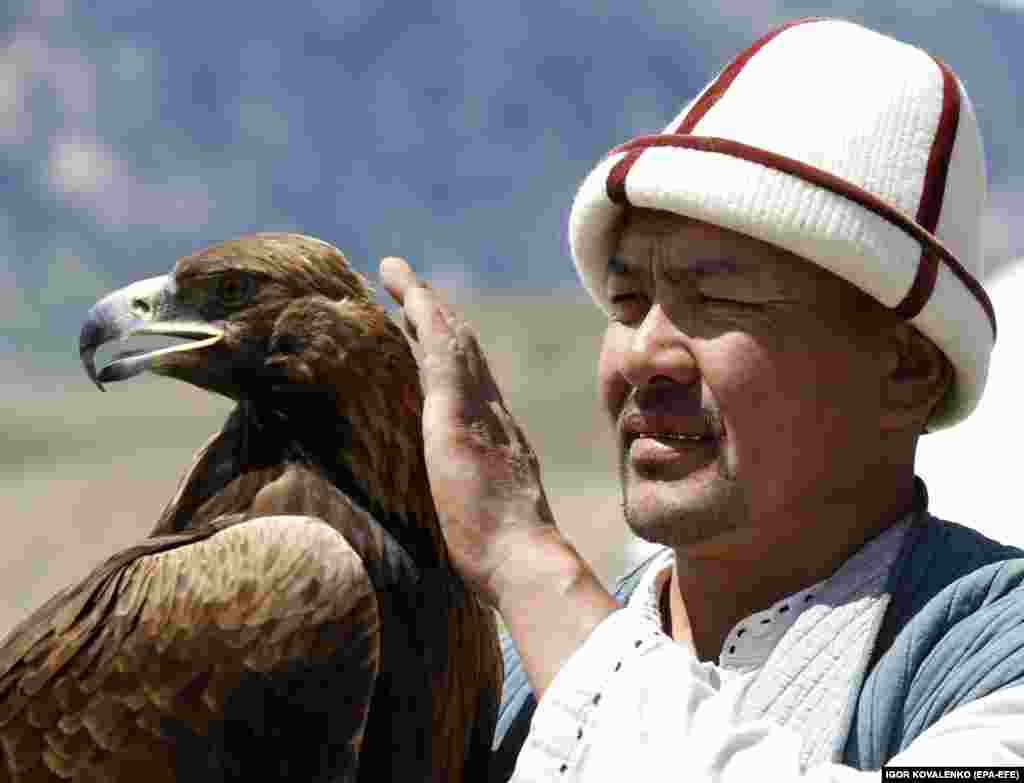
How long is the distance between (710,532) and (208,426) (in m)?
14.3

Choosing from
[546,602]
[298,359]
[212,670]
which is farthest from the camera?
[298,359]

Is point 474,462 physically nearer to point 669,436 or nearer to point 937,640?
point 669,436

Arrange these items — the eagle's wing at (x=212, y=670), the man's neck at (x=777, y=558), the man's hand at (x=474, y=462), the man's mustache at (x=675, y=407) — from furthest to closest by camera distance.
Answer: the eagle's wing at (x=212, y=670), the man's neck at (x=777, y=558), the man's mustache at (x=675, y=407), the man's hand at (x=474, y=462)

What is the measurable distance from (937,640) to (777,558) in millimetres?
263

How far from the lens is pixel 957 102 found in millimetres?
1930

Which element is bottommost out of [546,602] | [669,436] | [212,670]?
[212,670]

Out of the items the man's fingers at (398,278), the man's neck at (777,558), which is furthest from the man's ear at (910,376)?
the man's fingers at (398,278)

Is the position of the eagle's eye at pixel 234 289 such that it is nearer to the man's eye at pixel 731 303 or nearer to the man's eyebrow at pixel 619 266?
the man's eyebrow at pixel 619 266

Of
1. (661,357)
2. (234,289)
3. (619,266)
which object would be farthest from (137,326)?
(661,357)

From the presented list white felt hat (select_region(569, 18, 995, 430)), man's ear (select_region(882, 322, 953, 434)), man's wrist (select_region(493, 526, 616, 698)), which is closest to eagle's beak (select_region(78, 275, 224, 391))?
white felt hat (select_region(569, 18, 995, 430))

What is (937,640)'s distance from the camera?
1807 mm

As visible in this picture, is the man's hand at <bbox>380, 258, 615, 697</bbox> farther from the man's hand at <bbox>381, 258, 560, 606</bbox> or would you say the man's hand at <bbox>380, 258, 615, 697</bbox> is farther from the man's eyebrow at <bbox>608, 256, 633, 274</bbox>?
the man's eyebrow at <bbox>608, 256, 633, 274</bbox>

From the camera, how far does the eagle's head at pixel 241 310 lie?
2.48 metres

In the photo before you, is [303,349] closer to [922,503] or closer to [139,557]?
[139,557]
